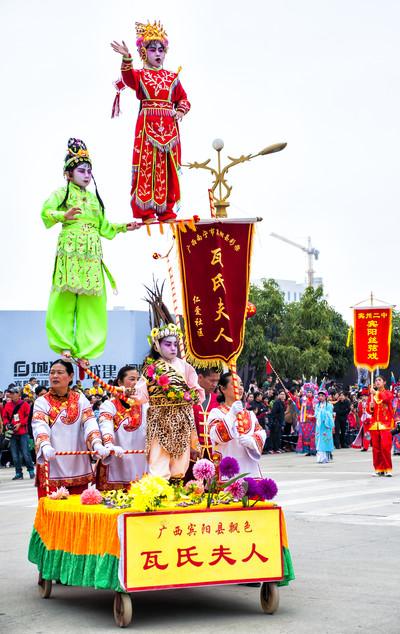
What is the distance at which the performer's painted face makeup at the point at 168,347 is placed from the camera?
314 inches

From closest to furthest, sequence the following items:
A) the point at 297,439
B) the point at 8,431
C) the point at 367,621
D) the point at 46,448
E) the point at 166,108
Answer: the point at 367,621, the point at 46,448, the point at 166,108, the point at 8,431, the point at 297,439

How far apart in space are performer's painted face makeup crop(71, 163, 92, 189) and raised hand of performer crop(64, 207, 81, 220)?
371 mm

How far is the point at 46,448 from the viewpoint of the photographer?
25.8 ft

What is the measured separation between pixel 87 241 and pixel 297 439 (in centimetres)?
2051

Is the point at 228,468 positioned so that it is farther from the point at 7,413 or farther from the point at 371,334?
the point at 371,334

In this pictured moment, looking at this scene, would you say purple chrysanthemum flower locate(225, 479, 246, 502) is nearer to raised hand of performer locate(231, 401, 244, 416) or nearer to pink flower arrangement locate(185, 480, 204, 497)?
pink flower arrangement locate(185, 480, 204, 497)

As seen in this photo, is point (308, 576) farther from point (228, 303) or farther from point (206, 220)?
point (206, 220)

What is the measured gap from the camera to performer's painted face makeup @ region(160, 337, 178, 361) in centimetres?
798

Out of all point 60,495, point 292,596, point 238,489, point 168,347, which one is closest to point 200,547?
point 238,489

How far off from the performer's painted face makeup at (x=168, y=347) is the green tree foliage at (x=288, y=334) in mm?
32096

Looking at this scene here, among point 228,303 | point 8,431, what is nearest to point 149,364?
point 228,303

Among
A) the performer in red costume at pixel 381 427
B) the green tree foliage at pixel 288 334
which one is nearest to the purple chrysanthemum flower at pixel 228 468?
the performer in red costume at pixel 381 427

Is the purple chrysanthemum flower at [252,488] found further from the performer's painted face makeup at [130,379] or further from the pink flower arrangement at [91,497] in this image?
the performer's painted face makeup at [130,379]

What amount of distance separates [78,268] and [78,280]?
0.10 m
